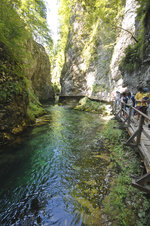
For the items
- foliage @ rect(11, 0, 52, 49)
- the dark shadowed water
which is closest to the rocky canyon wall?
foliage @ rect(11, 0, 52, 49)

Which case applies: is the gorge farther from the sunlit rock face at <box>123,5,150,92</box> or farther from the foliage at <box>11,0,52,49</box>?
the foliage at <box>11,0,52,49</box>

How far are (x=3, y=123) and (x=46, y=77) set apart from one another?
2884 cm

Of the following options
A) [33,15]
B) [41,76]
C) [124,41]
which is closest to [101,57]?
[124,41]

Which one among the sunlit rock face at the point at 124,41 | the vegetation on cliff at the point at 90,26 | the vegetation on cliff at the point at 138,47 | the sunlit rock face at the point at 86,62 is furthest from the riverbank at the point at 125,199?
the vegetation on cliff at the point at 90,26

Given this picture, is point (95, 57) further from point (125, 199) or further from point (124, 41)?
point (125, 199)

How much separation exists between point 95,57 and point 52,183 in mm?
22122

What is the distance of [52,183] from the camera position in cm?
393

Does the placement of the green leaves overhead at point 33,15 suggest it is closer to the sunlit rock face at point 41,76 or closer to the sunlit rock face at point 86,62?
the sunlit rock face at point 41,76

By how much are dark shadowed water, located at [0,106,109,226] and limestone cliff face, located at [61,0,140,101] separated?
1088 centimetres

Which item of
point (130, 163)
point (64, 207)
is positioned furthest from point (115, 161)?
point (64, 207)

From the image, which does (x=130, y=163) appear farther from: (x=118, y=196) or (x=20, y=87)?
(x=20, y=87)

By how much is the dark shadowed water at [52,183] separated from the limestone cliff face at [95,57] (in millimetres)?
10876

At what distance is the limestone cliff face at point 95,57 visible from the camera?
15.0 metres

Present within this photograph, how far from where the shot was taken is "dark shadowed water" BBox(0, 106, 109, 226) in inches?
115
